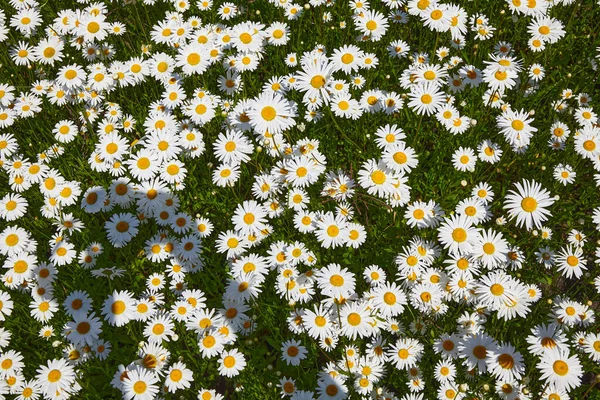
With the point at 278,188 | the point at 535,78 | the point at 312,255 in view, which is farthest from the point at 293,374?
the point at 535,78

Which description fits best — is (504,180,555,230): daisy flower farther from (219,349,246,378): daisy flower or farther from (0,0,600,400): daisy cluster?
(219,349,246,378): daisy flower

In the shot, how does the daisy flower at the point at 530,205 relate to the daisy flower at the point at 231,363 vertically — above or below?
above

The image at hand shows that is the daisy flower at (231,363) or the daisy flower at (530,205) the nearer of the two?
the daisy flower at (231,363)

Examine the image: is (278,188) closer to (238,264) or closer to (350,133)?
(238,264)

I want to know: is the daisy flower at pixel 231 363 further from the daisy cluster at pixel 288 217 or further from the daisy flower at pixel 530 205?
the daisy flower at pixel 530 205

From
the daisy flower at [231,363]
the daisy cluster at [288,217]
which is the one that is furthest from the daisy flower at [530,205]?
the daisy flower at [231,363]

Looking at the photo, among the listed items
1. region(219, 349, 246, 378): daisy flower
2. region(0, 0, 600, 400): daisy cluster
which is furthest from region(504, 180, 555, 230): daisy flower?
region(219, 349, 246, 378): daisy flower

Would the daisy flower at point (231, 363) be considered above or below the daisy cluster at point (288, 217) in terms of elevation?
below

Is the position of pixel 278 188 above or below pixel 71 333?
above
